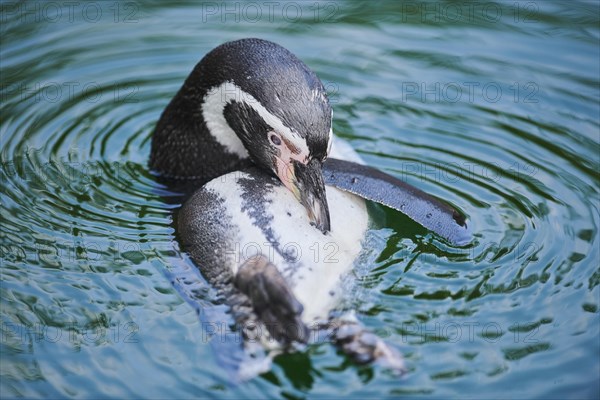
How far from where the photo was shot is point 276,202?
475cm

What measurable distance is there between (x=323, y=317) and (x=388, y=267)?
0.65 meters

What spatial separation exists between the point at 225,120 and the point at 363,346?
1731 mm

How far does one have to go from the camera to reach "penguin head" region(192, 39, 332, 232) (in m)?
4.62

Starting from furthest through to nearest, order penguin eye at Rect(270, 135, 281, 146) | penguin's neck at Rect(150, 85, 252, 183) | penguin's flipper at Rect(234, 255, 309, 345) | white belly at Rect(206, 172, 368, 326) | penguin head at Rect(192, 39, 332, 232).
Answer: penguin's neck at Rect(150, 85, 252, 183) → penguin eye at Rect(270, 135, 281, 146) → penguin head at Rect(192, 39, 332, 232) → white belly at Rect(206, 172, 368, 326) → penguin's flipper at Rect(234, 255, 309, 345)

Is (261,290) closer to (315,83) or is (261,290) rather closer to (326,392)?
(326,392)

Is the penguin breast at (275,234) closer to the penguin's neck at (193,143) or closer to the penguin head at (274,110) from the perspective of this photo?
the penguin head at (274,110)

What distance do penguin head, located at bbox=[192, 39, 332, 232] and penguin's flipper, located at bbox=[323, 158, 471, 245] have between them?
0.35m

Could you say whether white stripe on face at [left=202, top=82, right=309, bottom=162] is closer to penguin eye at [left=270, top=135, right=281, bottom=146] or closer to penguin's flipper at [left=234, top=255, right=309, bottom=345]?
penguin eye at [left=270, top=135, right=281, bottom=146]

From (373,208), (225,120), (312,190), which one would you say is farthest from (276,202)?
(225,120)

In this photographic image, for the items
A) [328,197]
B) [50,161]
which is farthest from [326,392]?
[50,161]

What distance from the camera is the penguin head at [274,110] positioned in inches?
182

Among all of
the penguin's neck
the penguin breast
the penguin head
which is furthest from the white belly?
the penguin's neck

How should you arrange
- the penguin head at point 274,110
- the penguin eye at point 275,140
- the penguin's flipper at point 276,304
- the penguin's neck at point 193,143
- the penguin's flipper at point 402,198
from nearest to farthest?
the penguin's flipper at point 276,304 < the penguin head at point 274,110 < the penguin eye at point 275,140 < the penguin's flipper at point 402,198 < the penguin's neck at point 193,143

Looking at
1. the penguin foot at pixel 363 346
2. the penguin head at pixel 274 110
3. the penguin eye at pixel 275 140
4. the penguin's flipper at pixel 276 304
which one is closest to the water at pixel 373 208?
the penguin foot at pixel 363 346
